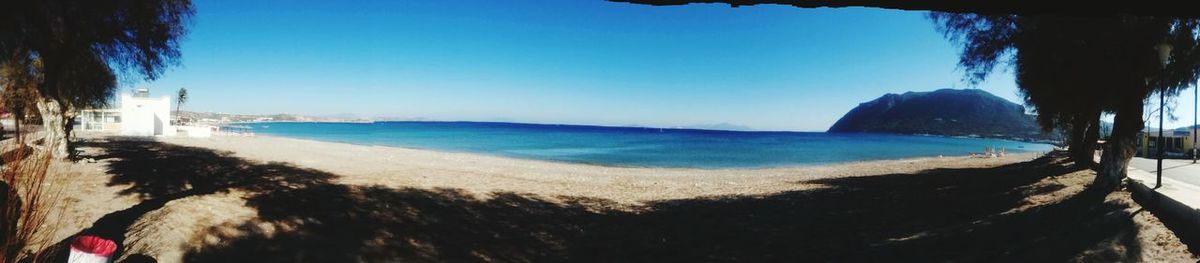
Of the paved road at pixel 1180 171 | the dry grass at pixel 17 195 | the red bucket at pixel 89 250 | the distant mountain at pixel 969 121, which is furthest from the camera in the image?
the distant mountain at pixel 969 121

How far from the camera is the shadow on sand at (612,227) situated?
22.8 feet

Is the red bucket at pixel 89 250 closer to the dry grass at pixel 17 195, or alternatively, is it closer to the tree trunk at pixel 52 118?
the dry grass at pixel 17 195

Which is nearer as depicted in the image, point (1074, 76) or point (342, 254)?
point (342, 254)

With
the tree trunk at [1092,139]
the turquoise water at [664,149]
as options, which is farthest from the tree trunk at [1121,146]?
the turquoise water at [664,149]

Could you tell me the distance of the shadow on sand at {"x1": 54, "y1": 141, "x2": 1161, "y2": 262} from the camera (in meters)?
6.95

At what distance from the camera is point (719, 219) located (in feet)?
34.5

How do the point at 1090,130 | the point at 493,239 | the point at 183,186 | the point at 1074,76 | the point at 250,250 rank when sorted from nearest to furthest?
the point at 250,250 < the point at 493,239 < the point at 183,186 < the point at 1074,76 < the point at 1090,130

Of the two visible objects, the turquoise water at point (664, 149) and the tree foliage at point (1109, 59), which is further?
the turquoise water at point (664, 149)

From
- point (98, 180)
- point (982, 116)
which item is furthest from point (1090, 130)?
point (982, 116)

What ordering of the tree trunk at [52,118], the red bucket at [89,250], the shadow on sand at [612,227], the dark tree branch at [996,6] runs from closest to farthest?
the dark tree branch at [996,6]
the red bucket at [89,250]
the shadow on sand at [612,227]
the tree trunk at [52,118]

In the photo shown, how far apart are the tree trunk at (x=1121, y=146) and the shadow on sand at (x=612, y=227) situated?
117 cm

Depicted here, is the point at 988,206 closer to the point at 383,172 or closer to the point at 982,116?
the point at 383,172

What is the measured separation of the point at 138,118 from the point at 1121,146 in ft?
187

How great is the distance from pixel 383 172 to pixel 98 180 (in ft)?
21.7
